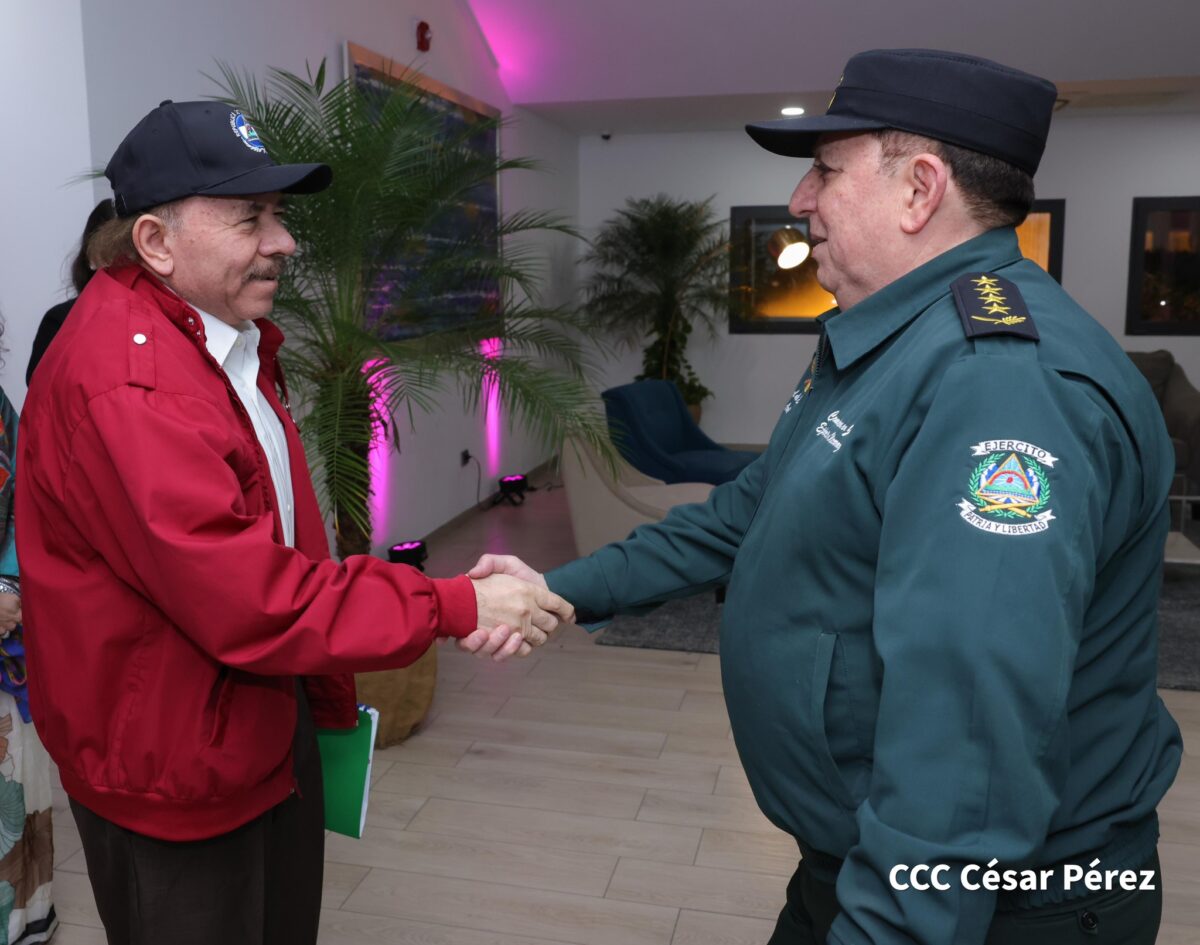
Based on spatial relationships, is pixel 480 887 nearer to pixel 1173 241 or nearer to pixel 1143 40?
pixel 1143 40

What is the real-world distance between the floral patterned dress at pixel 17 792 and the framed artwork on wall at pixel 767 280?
7588 mm

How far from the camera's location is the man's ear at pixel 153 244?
1.49 meters

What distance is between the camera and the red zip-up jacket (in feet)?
4.32

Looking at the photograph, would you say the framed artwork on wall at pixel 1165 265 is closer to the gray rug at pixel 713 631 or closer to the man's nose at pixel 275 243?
the gray rug at pixel 713 631

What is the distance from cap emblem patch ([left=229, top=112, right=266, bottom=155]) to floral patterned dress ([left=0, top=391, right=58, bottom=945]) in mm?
1020

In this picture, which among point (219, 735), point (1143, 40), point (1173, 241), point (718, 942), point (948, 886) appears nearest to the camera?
point (948, 886)

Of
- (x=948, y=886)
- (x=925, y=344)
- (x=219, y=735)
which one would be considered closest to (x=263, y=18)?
(x=219, y=735)

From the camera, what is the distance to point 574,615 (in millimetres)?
1819

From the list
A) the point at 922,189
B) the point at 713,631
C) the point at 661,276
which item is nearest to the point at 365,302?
the point at 713,631


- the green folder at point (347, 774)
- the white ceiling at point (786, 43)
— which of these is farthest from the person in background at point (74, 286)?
the white ceiling at point (786, 43)

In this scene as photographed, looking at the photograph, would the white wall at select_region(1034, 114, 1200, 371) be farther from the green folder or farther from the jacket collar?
the jacket collar

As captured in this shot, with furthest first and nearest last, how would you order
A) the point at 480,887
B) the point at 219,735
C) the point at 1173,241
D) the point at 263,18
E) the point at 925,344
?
the point at 1173,241 → the point at 263,18 → the point at 480,887 → the point at 219,735 → the point at 925,344

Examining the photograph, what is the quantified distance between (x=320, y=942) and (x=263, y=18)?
3484mm

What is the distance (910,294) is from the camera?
1.21m
